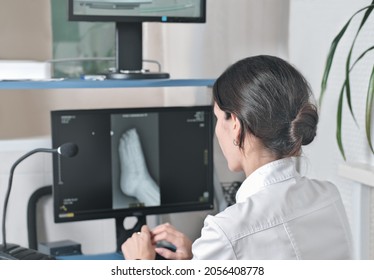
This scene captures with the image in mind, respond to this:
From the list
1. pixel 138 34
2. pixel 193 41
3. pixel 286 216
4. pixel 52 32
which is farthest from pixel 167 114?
pixel 286 216

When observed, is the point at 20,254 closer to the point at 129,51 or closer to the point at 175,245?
the point at 175,245

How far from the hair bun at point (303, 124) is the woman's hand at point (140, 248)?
0.52 meters

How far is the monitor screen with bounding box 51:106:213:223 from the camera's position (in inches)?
89.7

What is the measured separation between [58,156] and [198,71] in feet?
2.33

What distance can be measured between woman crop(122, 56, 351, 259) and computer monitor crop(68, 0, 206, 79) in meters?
0.61

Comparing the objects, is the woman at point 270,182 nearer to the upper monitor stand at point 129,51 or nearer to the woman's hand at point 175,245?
the woman's hand at point 175,245

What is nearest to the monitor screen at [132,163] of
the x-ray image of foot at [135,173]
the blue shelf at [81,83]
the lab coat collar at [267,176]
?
the x-ray image of foot at [135,173]

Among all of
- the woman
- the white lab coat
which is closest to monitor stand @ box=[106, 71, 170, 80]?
the woman

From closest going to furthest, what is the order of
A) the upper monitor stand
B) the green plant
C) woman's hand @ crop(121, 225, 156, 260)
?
woman's hand @ crop(121, 225, 156, 260), the green plant, the upper monitor stand

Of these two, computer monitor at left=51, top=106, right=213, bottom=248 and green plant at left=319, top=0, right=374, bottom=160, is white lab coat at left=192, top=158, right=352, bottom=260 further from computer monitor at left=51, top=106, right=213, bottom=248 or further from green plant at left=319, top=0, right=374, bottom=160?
computer monitor at left=51, top=106, right=213, bottom=248

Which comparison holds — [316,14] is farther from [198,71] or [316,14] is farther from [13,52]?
[13,52]

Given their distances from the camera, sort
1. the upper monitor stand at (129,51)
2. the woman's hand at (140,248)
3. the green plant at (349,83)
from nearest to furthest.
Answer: the woman's hand at (140,248) < the green plant at (349,83) < the upper monitor stand at (129,51)

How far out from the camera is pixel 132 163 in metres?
2.32

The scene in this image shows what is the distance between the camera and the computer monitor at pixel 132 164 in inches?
89.7
